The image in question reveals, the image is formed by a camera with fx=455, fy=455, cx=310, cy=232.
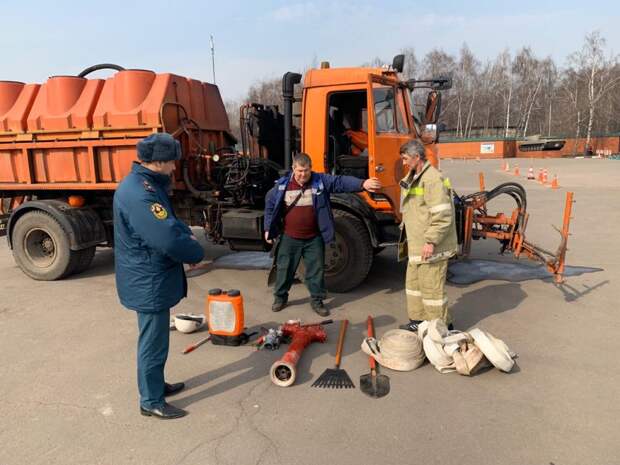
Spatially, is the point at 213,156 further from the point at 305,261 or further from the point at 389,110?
the point at 389,110

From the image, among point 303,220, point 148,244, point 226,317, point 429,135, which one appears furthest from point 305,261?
point 148,244

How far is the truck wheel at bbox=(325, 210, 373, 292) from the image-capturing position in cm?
540

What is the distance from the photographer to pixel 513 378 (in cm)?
350

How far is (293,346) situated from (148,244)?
1.67m

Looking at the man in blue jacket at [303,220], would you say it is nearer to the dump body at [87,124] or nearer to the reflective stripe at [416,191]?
the reflective stripe at [416,191]

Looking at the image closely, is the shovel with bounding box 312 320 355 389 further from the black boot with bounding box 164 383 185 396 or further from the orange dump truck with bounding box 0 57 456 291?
the orange dump truck with bounding box 0 57 456 291

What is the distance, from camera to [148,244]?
269 centimetres

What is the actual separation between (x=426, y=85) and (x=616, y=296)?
342 centimetres

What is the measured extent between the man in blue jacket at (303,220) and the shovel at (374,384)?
54.5 inches

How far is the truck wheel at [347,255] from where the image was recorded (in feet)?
17.7

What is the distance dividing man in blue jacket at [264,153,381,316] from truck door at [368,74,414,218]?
725mm

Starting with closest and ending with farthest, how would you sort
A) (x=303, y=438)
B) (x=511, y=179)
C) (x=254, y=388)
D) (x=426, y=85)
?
(x=303, y=438)
(x=254, y=388)
(x=426, y=85)
(x=511, y=179)

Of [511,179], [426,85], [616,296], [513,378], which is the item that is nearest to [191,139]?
[426,85]

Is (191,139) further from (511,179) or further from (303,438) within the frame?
(511,179)
